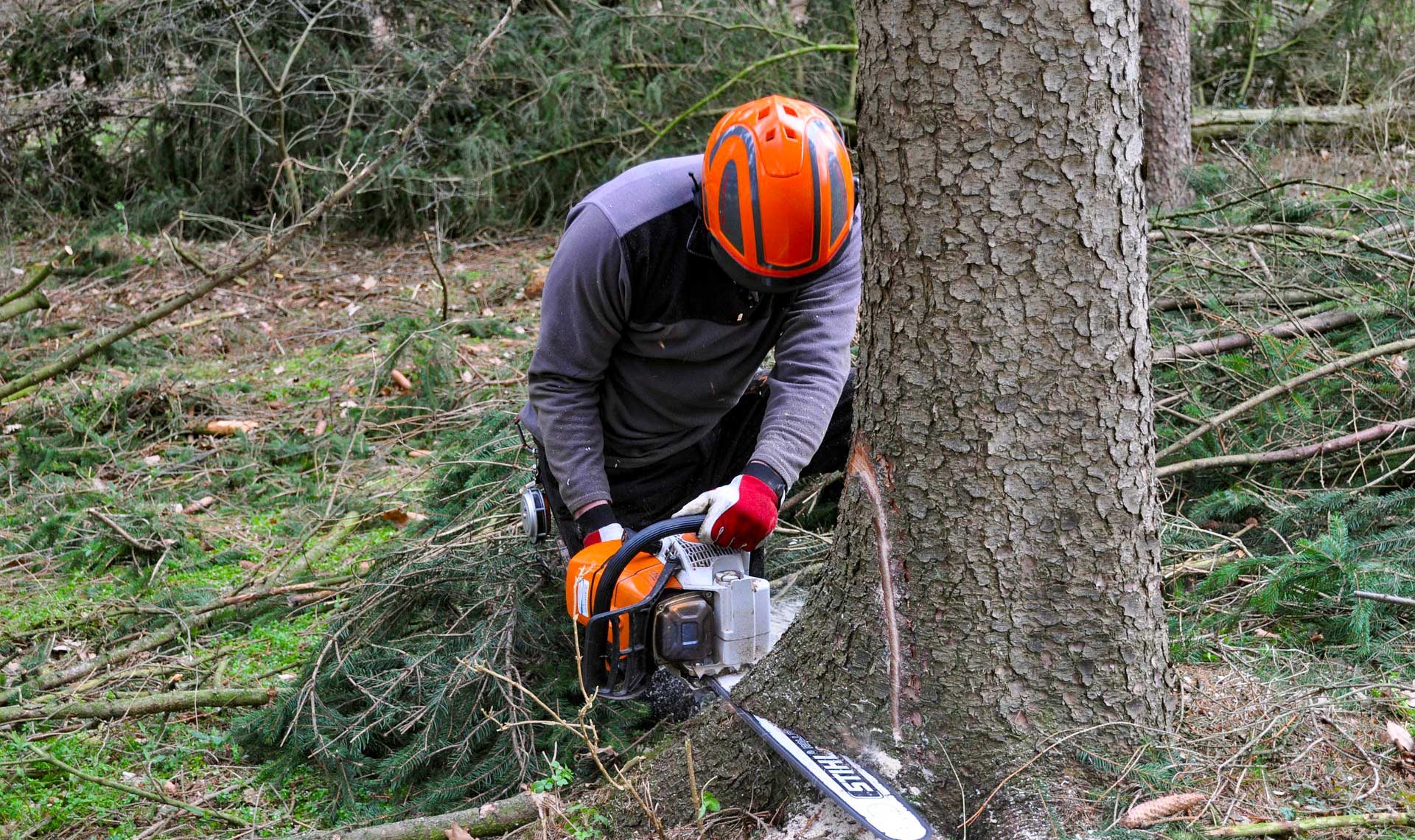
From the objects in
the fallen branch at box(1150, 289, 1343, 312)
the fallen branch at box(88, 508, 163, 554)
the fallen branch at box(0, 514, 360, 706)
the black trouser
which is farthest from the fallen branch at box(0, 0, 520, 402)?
the fallen branch at box(1150, 289, 1343, 312)

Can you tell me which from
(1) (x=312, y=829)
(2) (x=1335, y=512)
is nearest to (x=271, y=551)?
(1) (x=312, y=829)

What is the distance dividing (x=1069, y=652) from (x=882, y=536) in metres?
0.38

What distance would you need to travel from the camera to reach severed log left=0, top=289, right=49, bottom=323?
5.98 m

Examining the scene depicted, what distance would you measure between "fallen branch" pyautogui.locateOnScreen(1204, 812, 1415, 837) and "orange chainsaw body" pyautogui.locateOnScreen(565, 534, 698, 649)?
3.94ft

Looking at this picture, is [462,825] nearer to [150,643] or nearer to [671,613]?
[671,613]

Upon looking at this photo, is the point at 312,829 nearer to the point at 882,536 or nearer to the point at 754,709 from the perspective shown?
the point at 754,709

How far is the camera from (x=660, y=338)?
284 centimetres

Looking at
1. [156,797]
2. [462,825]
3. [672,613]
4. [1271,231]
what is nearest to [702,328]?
[672,613]

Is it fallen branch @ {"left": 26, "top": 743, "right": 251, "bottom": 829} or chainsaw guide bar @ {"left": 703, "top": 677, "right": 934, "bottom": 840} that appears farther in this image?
fallen branch @ {"left": 26, "top": 743, "right": 251, "bottom": 829}

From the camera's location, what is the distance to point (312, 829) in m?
2.74

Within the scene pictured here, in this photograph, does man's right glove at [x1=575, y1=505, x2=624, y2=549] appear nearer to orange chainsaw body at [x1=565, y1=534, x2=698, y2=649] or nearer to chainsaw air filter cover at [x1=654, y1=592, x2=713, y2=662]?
orange chainsaw body at [x1=565, y1=534, x2=698, y2=649]

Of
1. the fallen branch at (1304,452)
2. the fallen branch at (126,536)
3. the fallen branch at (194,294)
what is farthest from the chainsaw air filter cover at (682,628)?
the fallen branch at (194,294)

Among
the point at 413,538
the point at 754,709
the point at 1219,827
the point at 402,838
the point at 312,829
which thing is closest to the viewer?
the point at 1219,827

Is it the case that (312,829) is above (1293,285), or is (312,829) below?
below
